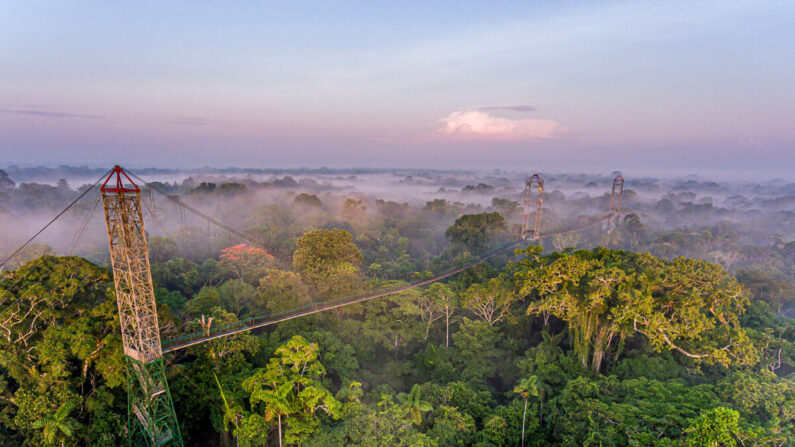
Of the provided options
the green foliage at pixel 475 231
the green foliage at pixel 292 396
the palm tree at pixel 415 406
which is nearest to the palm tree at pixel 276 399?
the green foliage at pixel 292 396

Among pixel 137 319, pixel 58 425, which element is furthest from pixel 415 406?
pixel 58 425

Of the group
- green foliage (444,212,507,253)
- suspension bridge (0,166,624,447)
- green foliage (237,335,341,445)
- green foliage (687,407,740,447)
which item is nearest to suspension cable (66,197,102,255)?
suspension bridge (0,166,624,447)

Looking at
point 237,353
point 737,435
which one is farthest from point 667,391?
point 237,353

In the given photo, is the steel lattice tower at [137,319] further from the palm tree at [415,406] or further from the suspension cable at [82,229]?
the palm tree at [415,406]

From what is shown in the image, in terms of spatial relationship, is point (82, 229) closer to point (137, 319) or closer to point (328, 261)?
point (137, 319)

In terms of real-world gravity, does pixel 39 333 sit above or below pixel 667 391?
above

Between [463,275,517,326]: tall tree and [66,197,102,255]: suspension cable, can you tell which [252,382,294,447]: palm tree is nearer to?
[66,197,102,255]: suspension cable

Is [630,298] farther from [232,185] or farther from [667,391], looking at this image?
[232,185]

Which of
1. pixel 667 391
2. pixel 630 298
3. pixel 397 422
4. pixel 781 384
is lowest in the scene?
pixel 397 422
